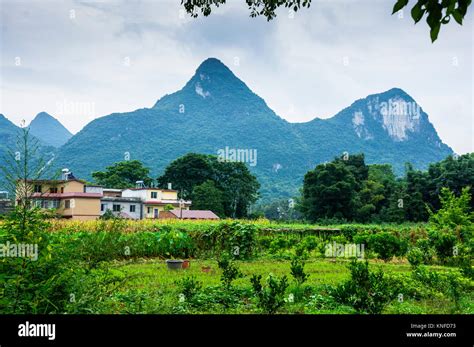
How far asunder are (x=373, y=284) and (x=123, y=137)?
2186cm

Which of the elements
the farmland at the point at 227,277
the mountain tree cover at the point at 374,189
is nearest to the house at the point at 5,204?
the farmland at the point at 227,277

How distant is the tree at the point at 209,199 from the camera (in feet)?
70.6

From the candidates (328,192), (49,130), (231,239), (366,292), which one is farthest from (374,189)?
(366,292)

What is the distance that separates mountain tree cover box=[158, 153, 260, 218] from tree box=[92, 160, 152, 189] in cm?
327

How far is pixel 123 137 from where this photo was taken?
25.4 meters

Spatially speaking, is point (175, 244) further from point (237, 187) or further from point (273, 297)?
point (273, 297)

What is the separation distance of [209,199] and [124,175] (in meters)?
9.91

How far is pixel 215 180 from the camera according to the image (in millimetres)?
24781

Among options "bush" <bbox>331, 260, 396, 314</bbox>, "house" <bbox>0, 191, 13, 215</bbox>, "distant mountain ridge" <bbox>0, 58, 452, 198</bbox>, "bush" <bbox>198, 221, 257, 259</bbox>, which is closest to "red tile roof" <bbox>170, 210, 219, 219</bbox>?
"distant mountain ridge" <bbox>0, 58, 452, 198</bbox>

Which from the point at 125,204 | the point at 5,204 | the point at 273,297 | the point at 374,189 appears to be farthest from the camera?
the point at 125,204

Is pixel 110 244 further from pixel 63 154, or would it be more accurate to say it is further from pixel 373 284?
pixel 63 154

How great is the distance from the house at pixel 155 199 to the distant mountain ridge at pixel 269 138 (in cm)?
140

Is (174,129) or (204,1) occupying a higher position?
(174,129)
